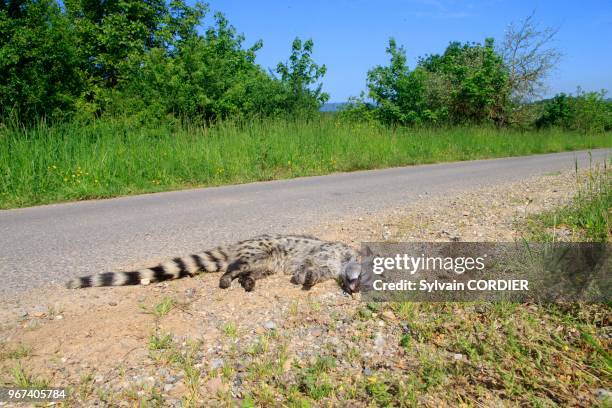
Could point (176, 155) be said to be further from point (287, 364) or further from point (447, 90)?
point (447, 90)

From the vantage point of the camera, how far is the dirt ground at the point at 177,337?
2.56 m

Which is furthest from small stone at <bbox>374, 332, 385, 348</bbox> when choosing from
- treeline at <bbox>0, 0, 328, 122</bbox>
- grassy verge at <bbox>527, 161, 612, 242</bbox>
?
treeline at <bbox>0, 0, 328, 122</bbox>

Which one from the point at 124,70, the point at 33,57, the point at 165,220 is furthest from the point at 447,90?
the point at 165,220

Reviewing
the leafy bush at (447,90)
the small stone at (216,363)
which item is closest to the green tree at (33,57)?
the leafy bush at (447,90)

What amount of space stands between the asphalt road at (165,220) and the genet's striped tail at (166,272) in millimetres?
404

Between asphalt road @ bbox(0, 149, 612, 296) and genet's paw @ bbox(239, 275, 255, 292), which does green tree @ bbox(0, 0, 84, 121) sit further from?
genet's paw @ bbox(239, 275, 255, 292)

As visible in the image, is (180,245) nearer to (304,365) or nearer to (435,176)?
(304,365)

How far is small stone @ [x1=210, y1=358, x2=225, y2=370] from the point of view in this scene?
2.80 m

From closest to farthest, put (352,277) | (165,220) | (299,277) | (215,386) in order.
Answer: (215,386), (352,277), (299,277), (165,220)

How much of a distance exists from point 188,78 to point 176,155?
7.25m

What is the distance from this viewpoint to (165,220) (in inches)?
260

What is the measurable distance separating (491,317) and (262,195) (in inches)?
231

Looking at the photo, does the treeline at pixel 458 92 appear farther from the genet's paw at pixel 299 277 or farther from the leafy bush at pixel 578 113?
the genet's paw at pixel 299 277

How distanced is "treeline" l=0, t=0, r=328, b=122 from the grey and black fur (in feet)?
39.2
